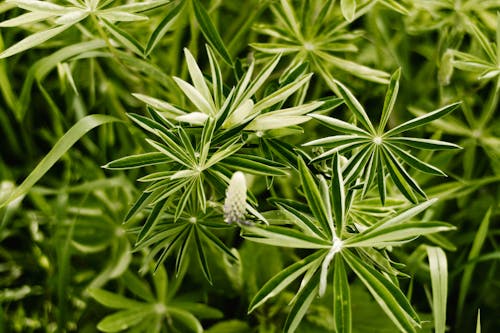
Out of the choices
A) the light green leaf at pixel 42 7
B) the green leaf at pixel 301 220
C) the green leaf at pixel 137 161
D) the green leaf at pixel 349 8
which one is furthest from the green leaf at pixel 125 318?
the green leaf at pixel 349 8

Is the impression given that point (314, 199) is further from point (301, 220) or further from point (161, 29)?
point (161, 29)


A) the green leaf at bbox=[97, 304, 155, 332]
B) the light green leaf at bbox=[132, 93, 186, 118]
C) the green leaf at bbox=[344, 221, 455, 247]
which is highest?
the light green leaf at bbox=[132, 93, 186, 118]

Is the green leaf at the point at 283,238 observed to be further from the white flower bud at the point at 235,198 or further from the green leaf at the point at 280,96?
the green leaf at the point at 280,96

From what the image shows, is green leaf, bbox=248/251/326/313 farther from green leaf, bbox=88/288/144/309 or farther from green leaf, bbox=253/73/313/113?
green leaf, bbox=88/288/144/309

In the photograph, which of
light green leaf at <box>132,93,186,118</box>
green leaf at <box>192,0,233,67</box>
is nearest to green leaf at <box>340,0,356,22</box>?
green leaf at <box>192,0,233,67</box>

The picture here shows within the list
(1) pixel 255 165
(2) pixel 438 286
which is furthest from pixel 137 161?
(2) pixel 438 286

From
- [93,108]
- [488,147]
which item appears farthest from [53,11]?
[488,147]

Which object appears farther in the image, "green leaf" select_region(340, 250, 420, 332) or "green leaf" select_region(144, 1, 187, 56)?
"green leaf" select_region(144, 1, 187, 56)
